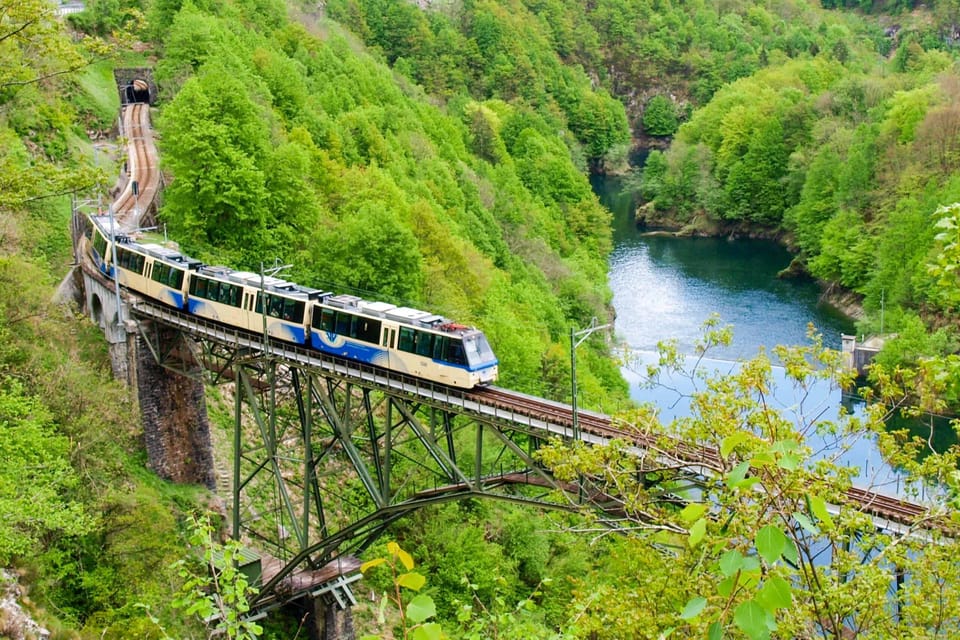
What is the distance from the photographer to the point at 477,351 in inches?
1118

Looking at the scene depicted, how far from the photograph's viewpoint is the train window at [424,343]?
29.0m

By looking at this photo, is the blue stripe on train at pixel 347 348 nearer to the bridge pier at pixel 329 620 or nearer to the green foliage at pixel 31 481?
the green foliage at pixel 31 481

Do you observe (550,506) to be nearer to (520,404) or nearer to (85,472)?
(520,404)

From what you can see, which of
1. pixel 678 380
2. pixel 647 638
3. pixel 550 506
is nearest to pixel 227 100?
pixel 678 380

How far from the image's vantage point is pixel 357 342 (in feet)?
101

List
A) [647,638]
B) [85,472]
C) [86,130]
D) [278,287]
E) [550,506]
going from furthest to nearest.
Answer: [86,130] < [278,287] < [85,472] < [550,506] < [647,638]

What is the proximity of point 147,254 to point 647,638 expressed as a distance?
27.1 meters

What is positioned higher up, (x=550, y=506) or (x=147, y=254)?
(x=147, y=254)

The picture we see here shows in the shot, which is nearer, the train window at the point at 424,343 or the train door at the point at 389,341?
the train window at the point at 424,343

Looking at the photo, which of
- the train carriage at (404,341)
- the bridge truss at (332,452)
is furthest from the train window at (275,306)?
the train carriage at (404,341)

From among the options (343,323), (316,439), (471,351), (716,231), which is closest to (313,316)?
(343,323)

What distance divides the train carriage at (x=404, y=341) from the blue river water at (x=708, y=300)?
2135 centimetres

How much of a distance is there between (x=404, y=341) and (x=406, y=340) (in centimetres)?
9

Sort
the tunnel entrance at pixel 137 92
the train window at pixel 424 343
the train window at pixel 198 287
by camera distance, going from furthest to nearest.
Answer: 1. the tunnel entrance at pixel 137 92
2. the train window at pixel 198 287
3. the train window at pixel 424 343
